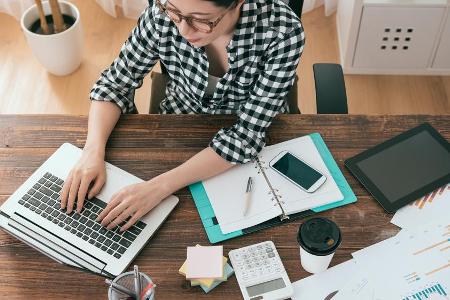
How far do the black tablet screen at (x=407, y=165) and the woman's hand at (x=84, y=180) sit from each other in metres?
0.61

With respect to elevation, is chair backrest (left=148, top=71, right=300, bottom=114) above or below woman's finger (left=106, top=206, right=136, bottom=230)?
below

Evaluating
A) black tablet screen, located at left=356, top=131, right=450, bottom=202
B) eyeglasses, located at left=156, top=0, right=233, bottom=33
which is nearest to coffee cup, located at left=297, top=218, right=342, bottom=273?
black tablet screen, located at left=356, top=131, right=450, bottom=202

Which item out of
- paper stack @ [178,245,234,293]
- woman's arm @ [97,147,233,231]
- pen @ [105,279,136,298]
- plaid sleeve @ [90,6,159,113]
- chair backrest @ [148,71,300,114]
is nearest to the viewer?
pen @ [105,279,136,298]

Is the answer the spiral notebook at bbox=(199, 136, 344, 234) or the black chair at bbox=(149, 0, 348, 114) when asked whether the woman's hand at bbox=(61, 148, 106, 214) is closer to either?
the spiral notebook at bbox=(199, 136, 344, 234)

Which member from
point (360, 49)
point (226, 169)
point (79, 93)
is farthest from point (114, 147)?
point (360, 49)

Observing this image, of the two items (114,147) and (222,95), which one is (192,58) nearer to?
(222,95)

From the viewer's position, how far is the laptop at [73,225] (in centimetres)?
123

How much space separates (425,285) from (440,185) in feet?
0.84

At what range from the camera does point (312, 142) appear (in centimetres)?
143

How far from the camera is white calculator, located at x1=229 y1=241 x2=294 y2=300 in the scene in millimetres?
1178

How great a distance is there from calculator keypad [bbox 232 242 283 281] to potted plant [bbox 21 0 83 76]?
1614 mm

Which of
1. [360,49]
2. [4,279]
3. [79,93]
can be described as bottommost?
[79,93]

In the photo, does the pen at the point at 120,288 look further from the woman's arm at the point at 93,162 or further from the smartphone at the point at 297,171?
the smartphone at the point at 297,171

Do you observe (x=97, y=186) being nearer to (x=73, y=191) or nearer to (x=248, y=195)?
(x=73, y=191)
